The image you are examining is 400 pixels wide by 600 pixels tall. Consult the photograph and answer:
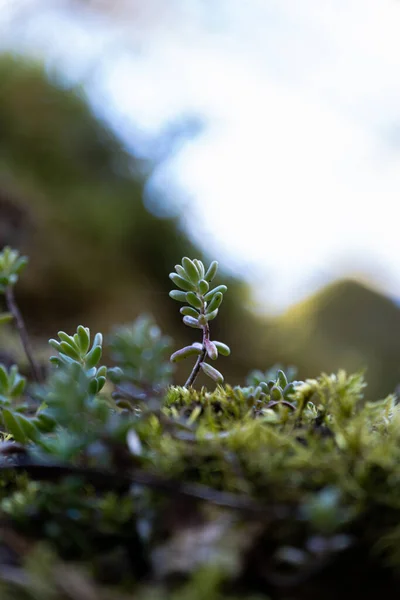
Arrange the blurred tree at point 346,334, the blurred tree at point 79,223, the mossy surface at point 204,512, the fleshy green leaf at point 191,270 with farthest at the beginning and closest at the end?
1. the blurred tree at point 346,334
2. the blurred tree at point 79,223
3. the fleshy green leaf at point 191,270
4. the mossy surface at point 204,512

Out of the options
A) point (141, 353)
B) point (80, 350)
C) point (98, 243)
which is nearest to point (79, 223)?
point (98, 243)

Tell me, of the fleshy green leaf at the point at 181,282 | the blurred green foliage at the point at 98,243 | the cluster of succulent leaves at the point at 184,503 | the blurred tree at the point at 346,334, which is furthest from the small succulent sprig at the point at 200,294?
the blurred tree at the point at 346,334

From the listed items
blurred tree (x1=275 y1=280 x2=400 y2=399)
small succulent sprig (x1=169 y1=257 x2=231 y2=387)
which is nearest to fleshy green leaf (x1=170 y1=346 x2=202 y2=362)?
small succulent sprig (x1=169 y1=257 x2=231 y2=387)

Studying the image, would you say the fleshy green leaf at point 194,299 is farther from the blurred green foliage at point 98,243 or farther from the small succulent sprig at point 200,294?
the blurred green foliage at point 98,243

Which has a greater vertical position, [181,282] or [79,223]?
[79,223]

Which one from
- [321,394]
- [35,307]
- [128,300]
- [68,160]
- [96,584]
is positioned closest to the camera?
[96,584]

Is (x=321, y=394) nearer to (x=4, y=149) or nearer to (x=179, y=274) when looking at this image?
(x=179, y=274)

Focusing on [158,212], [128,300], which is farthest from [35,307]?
[158,212]

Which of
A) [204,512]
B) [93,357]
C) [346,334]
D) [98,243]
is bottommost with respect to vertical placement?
[204,512]

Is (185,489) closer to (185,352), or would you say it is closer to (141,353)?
(141,353)
